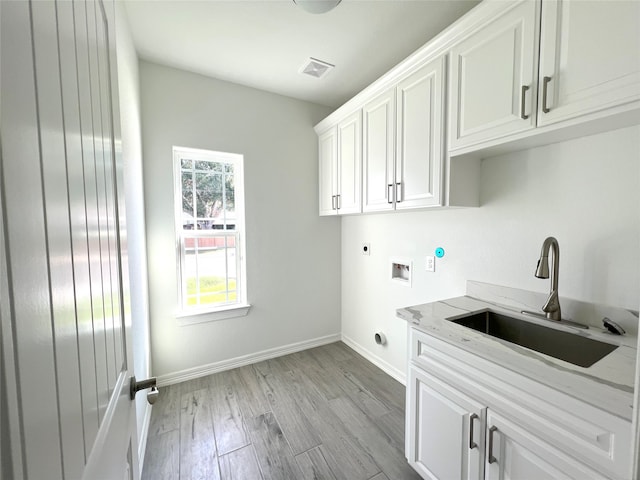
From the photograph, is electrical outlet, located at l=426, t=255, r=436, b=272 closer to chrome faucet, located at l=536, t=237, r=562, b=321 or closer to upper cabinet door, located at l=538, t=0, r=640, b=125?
chrome faucet, located at l=536, t=237, r=562, b=321

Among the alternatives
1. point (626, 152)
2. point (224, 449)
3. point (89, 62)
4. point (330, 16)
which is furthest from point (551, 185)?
point (224, 449)

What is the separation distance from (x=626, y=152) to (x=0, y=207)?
6.43 feet

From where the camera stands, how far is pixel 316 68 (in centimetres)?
219

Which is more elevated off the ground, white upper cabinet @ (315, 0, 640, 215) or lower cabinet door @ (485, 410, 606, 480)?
white upper cabinet @ (315, 0, 640, 215)

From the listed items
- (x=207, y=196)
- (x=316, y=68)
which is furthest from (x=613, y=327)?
(x=207, y=196)

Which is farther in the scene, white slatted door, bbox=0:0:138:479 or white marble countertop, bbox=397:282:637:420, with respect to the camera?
white marble countertop, bbox=397:282:637:420

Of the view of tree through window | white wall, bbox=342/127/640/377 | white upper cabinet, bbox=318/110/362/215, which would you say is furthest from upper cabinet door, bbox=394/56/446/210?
the view of tree through window

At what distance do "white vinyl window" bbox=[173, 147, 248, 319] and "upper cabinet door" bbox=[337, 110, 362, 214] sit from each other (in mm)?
986

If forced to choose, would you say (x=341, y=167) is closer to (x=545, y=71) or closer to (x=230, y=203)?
(x=230, y=203)

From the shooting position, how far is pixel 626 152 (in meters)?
1.17

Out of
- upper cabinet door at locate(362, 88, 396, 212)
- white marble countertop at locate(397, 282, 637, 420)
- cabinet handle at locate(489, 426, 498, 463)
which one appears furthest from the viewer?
upper cabinet door at locate(362, 88, 396, 212)

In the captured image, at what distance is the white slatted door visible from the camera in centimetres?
29

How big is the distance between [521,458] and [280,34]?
8.57ft

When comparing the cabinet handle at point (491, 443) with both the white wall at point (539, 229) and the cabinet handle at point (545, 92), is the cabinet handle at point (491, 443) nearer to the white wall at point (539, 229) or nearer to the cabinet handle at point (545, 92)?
the white wall at point (539, 229)
